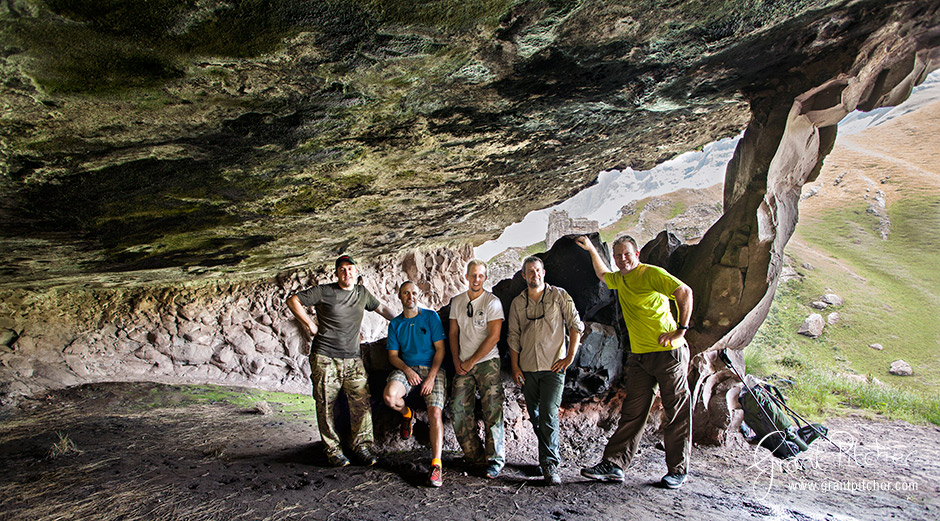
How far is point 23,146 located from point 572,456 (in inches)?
210

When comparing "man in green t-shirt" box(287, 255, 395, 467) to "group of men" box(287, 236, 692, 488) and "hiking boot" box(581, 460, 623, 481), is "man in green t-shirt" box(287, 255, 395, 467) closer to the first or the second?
"group of men" box(287, 236, 692, 488)

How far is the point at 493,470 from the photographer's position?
400cm

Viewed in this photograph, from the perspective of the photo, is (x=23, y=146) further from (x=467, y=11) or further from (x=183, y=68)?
(x=467, y=11)

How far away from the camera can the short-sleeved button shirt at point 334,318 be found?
4293mm

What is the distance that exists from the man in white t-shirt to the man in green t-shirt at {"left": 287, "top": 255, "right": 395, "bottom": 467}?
0.91 metres

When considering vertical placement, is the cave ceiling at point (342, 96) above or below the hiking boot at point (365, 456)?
above

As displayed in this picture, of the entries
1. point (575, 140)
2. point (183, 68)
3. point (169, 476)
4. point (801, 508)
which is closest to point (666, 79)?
point (575, 140)

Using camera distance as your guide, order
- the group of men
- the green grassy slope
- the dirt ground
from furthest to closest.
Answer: the green grassy slope
the group of men
the dirt ground

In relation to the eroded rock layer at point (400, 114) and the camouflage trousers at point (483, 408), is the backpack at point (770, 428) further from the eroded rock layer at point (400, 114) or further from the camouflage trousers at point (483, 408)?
the camouflage trousers at point (483, 408)

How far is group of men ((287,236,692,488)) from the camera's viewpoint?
3.90 metres

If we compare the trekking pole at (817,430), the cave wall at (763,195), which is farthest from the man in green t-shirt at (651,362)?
the trekking pole at (817,430)

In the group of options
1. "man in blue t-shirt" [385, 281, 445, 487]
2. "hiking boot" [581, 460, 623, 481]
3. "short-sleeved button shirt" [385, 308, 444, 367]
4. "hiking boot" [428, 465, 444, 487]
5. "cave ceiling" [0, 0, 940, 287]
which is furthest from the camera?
"short-sleeved button shirt" [385, 308, 444, 367]

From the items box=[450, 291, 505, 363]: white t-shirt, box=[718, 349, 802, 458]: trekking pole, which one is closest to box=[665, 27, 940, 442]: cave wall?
box=[718, 349, 802, 458]: trekking pole

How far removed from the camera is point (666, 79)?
3840 mm
